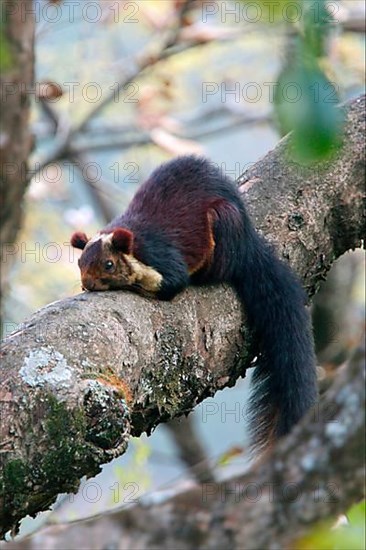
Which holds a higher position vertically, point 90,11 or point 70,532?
point 90,11

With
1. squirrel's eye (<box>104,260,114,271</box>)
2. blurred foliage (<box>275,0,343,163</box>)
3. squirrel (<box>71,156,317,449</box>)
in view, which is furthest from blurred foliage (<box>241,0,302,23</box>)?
squirrel's eye (<box>104,260,114,271</box>)

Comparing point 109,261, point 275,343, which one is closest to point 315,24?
point 275,343

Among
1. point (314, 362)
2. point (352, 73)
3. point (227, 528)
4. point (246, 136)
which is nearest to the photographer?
point (227, 528)

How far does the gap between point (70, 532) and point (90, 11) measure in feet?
18.0

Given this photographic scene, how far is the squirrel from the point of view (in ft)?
8.56

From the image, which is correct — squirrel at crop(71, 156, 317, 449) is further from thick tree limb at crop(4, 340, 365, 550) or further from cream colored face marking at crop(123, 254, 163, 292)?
thick tree limb at crop(4, 340, 365, 550)

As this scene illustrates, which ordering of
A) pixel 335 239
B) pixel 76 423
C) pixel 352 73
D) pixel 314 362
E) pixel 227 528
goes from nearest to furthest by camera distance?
pixel 227 528 → pixel 76 423 → pixel 314 362 → pixel 335 239 → pixel 352 73

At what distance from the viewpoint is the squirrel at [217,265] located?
2609 mm

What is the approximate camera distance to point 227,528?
2.93ft

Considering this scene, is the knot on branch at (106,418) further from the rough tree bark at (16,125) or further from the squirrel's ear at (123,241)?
the rough tree bark at (16,125)

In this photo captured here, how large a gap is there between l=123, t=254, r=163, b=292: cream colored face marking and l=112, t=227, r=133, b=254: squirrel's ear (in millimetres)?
22

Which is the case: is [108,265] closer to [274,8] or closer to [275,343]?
[275,343]

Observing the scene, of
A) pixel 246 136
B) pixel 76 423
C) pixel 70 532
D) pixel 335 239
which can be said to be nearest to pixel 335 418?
pixel 70 532

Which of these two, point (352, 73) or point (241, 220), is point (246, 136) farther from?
point (241, 220)
